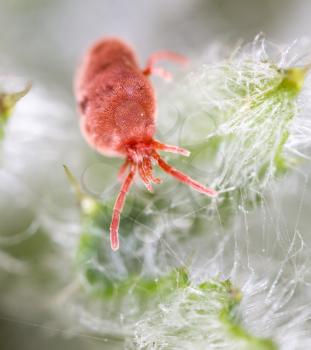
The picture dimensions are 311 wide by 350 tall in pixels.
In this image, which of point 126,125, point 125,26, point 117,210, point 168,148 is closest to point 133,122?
point 126,125

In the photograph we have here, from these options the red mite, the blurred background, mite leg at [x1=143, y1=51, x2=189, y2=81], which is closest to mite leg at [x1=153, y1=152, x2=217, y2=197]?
the red mite

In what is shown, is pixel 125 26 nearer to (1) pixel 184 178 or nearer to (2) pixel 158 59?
(2) pixel 158 59

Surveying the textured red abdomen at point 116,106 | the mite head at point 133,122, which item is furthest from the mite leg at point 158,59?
the mite head at point 133,122

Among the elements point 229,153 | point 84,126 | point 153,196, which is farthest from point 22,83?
point 229,153

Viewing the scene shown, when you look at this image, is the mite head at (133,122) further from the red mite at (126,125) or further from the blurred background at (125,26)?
the blurred background at (125,26)

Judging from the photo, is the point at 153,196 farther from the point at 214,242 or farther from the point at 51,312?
the point at 51,312

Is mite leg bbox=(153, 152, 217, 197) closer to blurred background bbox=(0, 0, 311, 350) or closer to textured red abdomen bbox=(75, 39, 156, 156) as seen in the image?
textured red abdomen bbox=(75, 39, 156, 156)
